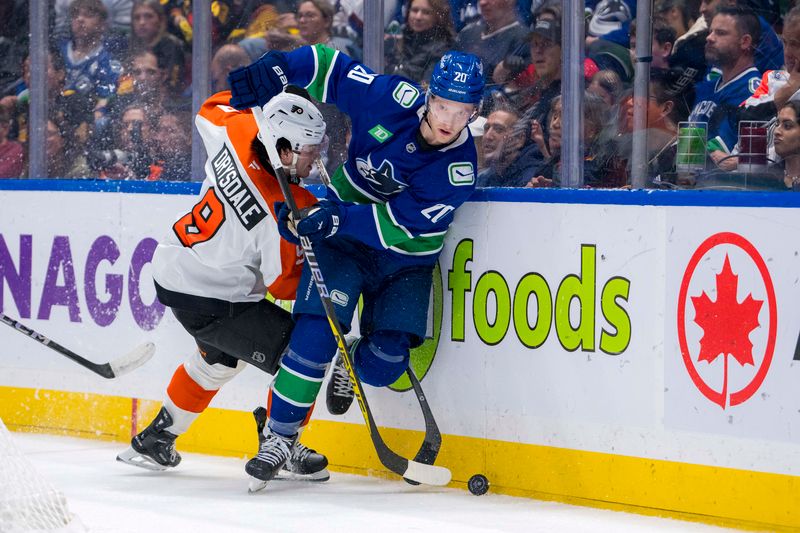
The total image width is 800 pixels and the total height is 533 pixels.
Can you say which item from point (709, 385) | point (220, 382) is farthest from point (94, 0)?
point (709, 385)

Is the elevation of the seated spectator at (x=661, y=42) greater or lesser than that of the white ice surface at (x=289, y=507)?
greater

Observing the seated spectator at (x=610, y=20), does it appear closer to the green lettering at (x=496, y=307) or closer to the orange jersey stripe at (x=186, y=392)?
the green lettering at (x=496, y=307)

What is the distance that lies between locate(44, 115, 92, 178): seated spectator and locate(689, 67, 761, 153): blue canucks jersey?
213 cm

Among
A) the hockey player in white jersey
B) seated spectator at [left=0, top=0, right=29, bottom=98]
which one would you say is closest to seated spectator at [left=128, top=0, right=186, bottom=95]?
seated spectator at [left=0, top=0, right=29, bottom=98]

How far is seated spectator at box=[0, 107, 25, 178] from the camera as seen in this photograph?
489 centimetres

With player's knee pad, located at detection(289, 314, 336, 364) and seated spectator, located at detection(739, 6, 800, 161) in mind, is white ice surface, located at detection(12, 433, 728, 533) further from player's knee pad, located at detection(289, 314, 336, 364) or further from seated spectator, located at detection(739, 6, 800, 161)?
seated spectator, located at detection(739, 6, 800, 161)

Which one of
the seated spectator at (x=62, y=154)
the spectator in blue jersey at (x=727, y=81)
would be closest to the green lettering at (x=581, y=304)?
the spectator in blue jersey at (x=727, y=81)

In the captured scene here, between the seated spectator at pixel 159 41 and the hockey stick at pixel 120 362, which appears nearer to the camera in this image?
the hockey stick at pixel 120 362

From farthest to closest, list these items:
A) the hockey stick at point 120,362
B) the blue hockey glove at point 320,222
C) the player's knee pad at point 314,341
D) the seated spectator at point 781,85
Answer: the hockey stick at point 120,362, the player's knee pad at point 314,341, the blue hockey glove at point 320,222, the seated spectator at point 781,85

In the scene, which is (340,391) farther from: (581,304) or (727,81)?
(727,81)

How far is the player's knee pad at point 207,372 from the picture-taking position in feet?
12.8

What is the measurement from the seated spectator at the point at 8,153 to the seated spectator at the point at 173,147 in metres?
0.58

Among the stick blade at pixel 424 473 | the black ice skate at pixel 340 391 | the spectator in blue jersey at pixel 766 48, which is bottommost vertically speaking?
the stick blade at pixel 424 473

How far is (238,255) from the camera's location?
12.4 feet
